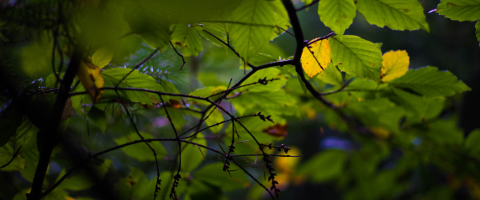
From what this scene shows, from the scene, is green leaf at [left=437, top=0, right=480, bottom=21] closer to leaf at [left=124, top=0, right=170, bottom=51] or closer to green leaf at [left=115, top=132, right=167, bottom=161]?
leaf at [left=124, top=0, right=170, bottom=51]

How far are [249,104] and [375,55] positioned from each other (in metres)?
0.28

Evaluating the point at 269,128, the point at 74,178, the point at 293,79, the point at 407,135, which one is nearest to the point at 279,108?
the point at 269,128

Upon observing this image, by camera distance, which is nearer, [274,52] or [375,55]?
[375,55]

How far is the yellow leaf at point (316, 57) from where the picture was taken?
33cm

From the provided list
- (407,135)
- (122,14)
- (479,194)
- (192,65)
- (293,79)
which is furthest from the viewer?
(192,65)

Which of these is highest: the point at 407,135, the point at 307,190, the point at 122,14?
the point at 122,14

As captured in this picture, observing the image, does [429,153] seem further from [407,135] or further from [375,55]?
[375,55]

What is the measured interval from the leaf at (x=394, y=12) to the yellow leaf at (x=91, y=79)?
1.22 ft

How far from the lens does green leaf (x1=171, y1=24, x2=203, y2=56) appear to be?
0.36 metres

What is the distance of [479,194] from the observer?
1.00 m

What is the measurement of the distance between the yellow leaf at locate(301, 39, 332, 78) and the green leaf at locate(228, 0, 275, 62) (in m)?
0.08

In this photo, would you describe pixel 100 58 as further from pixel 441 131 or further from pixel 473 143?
pixel 473 143

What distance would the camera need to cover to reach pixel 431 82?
0.46 m

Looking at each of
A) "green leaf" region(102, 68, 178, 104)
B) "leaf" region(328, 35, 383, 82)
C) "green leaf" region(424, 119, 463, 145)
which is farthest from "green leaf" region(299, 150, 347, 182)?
"green leaf" region(102, 68, 178, 104)
